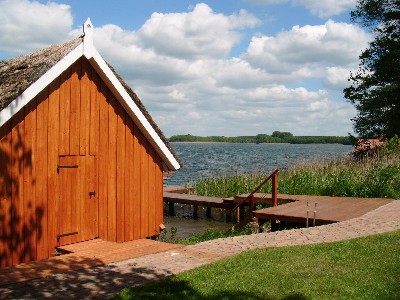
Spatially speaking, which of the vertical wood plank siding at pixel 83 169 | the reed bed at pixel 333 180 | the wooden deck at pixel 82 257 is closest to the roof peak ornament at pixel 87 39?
the vertical wood plank siding at pixel 83 169

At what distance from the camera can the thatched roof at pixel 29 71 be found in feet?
30.1

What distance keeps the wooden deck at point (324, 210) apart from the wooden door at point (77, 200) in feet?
20.5

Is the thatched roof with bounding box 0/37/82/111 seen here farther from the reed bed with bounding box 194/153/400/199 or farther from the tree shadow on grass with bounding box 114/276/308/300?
the reed bed with bounding box 194/153/400/199

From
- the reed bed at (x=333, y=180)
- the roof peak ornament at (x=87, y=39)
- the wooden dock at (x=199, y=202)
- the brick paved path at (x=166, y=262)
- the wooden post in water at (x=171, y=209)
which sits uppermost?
the roof peak ornament at (x=87, y=39)

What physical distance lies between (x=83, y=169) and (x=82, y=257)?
215cm

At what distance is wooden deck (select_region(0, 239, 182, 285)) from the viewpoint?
26.3 ft

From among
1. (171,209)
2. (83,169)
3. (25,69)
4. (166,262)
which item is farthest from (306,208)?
(25,69)

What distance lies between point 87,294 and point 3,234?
9.78 ft

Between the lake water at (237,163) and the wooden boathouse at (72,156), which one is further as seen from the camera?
the lake water at (237,163)

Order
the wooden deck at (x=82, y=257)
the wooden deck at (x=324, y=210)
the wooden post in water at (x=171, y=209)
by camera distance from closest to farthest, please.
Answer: the wooden deck at (x=82, y=257), the wooden deck at (x=324, y=210), the wooden post in water at (x=171, y=209)

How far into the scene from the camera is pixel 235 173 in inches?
925

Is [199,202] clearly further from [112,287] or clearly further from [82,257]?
[112,287]

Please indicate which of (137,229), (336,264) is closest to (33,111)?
(137,229)

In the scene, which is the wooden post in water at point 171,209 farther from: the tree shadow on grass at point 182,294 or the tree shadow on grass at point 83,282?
the tree shadow on grass at point 182,294
